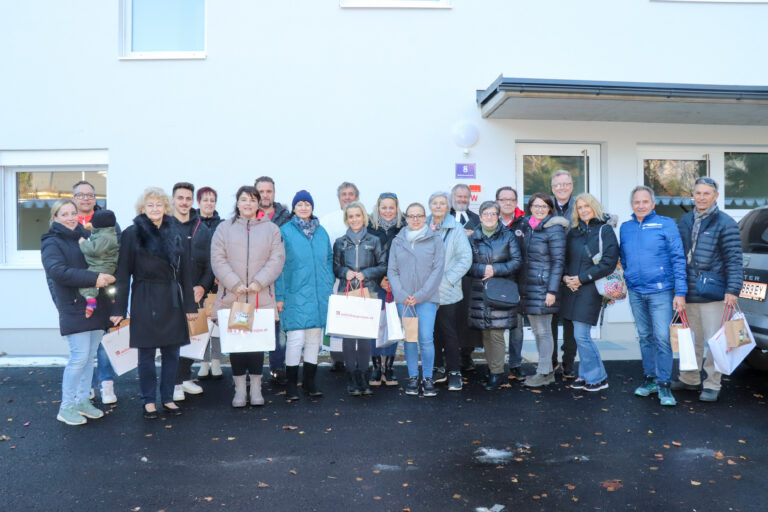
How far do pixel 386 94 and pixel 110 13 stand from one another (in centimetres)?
407

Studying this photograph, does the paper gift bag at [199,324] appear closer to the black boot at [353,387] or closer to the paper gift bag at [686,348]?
the black boot at [353,387]

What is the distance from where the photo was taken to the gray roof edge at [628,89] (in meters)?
7.02

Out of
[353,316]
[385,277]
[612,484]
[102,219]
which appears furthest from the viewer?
[385,277]

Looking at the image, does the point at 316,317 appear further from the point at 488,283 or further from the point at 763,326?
the point at 763,326

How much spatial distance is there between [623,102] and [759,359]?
343 cm

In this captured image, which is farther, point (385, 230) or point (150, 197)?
point (385, 230)

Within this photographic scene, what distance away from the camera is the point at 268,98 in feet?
27.6

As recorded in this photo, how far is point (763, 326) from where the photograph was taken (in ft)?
17.9

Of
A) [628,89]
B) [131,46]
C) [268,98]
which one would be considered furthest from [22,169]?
[628,89]

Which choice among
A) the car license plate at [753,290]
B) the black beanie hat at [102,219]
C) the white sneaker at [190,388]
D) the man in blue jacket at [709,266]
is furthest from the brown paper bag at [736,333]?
the black beanie hat at [102,219]

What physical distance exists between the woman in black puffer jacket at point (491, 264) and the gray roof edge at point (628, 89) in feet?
6.20

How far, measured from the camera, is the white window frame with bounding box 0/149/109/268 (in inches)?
337

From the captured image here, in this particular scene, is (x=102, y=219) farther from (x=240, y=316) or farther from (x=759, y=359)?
(x=759, y=359)

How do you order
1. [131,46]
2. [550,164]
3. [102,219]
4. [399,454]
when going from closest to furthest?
[399,454] < [102,219] < [131,46] < [550,164]
